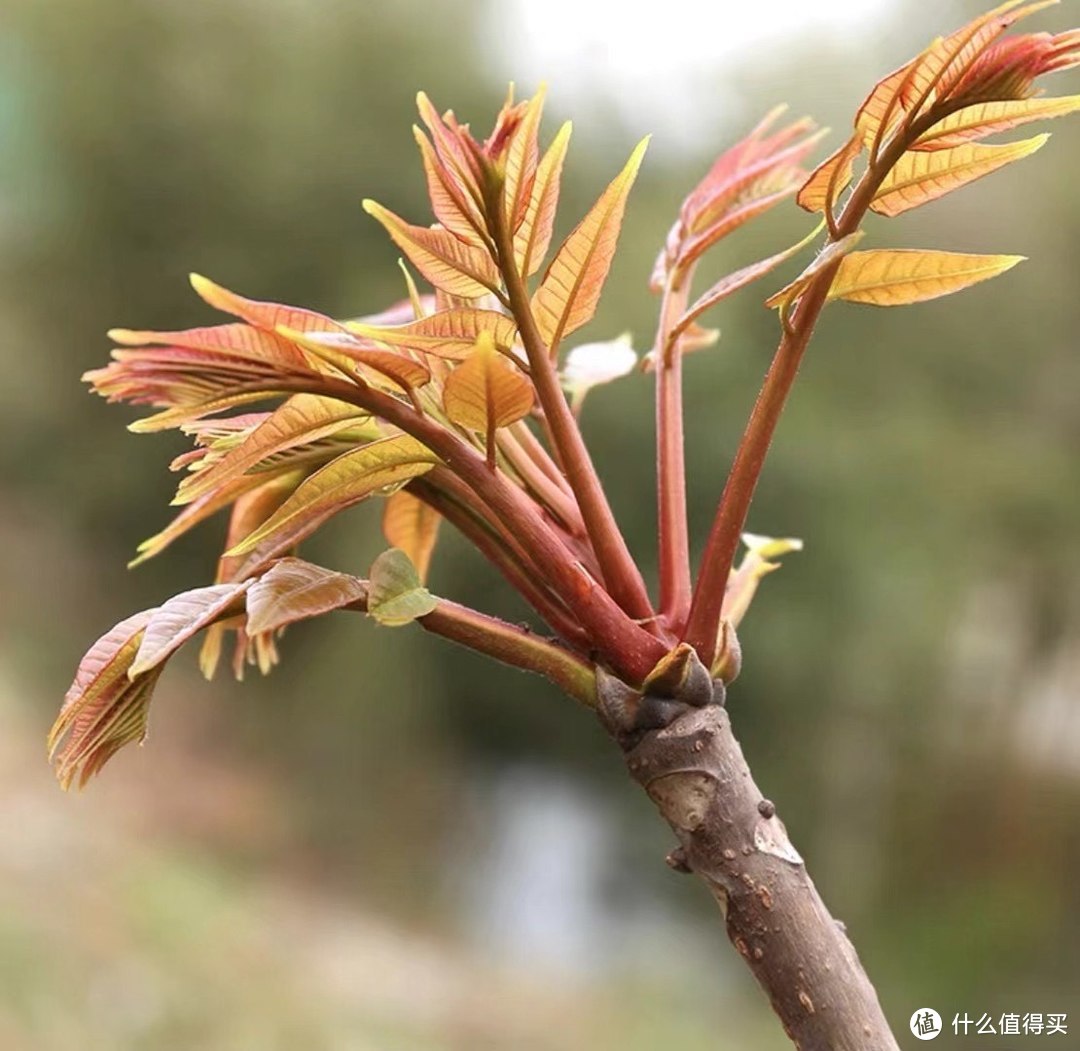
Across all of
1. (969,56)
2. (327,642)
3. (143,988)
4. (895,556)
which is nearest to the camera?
(969,56)

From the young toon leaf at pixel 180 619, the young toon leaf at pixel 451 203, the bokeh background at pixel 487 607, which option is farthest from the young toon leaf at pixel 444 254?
the bokeh background at pixel 487 607

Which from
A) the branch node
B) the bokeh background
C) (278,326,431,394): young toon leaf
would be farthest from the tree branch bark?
the bokeh background

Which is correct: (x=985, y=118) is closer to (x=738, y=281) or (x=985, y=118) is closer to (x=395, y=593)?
(x=738, y=281)

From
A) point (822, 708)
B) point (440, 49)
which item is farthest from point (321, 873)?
point (440, 49)

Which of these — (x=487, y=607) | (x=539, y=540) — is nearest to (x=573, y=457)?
(x=539, y=540)

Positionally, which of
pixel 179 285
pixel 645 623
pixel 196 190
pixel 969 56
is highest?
pixel 196 190

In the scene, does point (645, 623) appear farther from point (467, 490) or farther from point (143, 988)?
point (143, 988)
